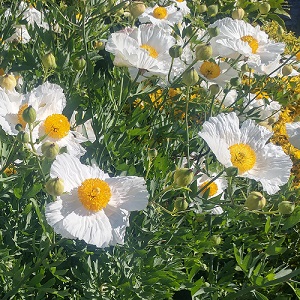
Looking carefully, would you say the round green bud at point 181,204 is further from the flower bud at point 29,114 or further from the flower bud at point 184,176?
the flower bud at point 29,114

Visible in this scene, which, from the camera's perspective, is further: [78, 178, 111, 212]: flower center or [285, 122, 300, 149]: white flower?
[285, 122, 300, 149]: white flower

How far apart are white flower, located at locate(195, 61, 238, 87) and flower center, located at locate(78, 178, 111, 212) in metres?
0.75

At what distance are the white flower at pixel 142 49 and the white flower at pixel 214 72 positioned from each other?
14cm

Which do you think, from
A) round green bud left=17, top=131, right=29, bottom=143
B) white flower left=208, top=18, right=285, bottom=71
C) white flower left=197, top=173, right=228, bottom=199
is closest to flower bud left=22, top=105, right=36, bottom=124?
round green bud left=17, top=131, right=29, bottom=143

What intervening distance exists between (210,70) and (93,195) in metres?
0.80

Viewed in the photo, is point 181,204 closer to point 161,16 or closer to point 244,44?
point 244,44

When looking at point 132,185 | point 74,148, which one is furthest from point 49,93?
point 132,185

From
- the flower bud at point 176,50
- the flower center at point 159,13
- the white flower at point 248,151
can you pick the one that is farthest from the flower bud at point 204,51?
the flower center at point 159,13

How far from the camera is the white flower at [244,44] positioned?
5.59 feet

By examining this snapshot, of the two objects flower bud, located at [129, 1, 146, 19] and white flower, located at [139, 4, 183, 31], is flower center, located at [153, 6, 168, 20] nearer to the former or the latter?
white flower, located at [139, 4, 183, 31]

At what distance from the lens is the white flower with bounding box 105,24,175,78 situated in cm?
156

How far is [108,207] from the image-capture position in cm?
125

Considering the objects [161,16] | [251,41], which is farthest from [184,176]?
[161,16]

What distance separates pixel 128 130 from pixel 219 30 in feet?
1.49
